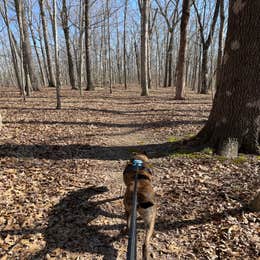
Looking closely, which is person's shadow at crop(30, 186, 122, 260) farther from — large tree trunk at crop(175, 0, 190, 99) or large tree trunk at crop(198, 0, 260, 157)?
large tree trunk at crop(175, 0, 190, 99)

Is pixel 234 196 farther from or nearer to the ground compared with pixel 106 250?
farther from the ground

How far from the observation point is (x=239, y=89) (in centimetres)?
432

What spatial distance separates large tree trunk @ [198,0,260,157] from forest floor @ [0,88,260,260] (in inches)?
15.5

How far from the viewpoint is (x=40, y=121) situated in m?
7.66

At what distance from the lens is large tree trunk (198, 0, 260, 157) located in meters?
4.07

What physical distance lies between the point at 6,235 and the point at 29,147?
295cm

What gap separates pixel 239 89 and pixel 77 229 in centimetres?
395

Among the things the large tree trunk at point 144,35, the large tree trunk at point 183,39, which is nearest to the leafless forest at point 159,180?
the large tree trunk at point 183,39

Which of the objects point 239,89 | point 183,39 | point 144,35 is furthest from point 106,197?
point 144,35

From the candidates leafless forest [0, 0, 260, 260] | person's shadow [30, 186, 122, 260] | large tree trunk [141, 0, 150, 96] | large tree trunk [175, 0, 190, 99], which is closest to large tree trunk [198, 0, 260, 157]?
leafless forest [0, 0, 260, 260]

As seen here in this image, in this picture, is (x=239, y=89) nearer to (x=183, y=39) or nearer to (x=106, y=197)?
(x=106, y=197)

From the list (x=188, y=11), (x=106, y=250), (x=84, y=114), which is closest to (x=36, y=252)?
(x=106, y=250)

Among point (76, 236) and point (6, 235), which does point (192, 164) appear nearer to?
point (76, 236)

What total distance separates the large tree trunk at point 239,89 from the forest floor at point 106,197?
393mm
